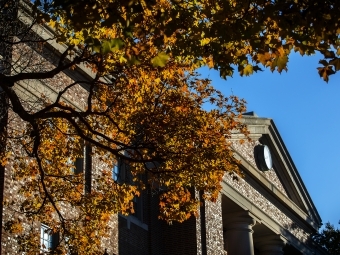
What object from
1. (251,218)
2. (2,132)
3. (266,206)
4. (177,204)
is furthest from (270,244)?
(2,132)

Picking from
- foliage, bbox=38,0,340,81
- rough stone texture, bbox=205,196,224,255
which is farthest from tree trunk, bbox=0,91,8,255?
rough stone texture, bbox=205,196,224,255

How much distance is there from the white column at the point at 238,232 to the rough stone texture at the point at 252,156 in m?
2.92

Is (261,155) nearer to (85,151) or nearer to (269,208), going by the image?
(269,208)

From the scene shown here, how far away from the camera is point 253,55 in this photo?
14633 mm

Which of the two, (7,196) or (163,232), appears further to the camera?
(163,232)

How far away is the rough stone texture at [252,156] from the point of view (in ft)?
114

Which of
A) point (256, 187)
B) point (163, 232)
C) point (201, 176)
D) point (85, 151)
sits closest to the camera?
point (201, 176)

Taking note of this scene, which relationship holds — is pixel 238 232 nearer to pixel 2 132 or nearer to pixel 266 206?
pixel 266 206

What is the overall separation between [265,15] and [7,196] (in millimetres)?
10670

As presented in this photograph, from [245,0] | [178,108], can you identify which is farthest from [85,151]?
[245,0]

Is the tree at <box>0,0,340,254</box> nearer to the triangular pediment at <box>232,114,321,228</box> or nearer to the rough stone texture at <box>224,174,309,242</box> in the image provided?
the rough stone texture at <box>224,174,309,242</box>

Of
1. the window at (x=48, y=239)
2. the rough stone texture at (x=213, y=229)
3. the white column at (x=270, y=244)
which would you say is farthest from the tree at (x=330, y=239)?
the window at (x=48, y=239)

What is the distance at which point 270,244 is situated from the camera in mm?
36781

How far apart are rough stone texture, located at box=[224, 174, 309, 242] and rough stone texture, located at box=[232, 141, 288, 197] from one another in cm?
118
